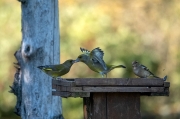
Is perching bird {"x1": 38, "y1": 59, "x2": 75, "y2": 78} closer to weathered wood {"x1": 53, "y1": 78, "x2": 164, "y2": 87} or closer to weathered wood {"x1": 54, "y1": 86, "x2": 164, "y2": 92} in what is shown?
weathered wood {"x1": 54, "y1": 86, "x2": 164, "y2": 92}

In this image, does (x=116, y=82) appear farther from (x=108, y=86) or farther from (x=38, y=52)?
(x=38, y=52)

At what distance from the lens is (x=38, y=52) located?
5.30m

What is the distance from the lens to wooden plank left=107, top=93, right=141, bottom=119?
13.6 ft

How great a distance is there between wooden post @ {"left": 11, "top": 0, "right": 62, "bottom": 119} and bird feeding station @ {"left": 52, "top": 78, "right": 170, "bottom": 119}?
1117 mm

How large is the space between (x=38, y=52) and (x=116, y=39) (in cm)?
547

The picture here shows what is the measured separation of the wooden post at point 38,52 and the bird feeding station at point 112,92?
1.12 metres

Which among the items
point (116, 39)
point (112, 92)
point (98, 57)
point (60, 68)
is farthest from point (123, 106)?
point (116, 39)

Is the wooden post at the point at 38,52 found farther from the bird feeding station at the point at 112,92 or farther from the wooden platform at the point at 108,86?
the wooden platform at the point at 108,86

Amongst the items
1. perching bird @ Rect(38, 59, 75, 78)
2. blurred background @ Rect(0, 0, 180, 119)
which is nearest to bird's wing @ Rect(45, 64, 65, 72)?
perching bird @ Rect(38, 59, 75, 78)

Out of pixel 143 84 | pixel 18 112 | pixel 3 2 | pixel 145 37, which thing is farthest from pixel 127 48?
pixel 143 84

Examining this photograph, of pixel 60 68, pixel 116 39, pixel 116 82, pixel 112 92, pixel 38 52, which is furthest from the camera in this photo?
pixel 116 39

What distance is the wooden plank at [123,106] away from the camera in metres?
4.16

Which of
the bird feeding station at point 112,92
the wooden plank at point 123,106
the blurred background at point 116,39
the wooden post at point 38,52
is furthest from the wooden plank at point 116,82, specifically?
the blurred background at point 116,39

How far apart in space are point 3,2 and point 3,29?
139cm
